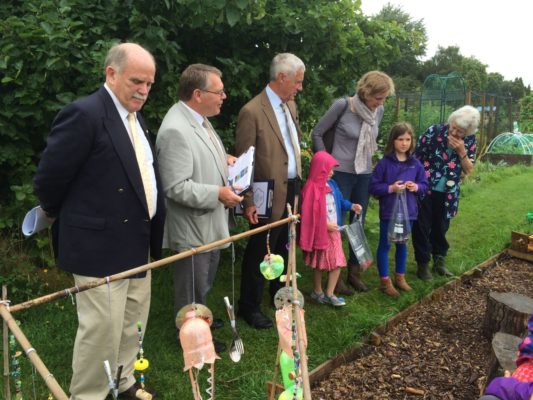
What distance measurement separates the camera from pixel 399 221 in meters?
4.36

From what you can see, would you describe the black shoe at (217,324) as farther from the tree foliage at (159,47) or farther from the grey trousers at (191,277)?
the tree foliage at (159,47)

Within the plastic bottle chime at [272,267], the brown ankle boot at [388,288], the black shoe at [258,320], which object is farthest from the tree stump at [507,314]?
the plastic bottle chime at [272,267]

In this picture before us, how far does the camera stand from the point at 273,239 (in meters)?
3.66

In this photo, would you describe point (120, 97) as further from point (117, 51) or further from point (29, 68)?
point (29, 68)

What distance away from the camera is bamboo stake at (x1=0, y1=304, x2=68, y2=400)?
109 centimetres

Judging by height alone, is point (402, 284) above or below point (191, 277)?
below

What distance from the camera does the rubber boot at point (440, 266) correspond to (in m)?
5.00

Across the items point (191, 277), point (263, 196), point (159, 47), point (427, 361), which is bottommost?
point (427, 361)

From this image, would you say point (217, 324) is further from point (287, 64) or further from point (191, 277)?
point (287, 64)

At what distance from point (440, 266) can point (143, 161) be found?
376cm

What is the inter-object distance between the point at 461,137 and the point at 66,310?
3.79 metres

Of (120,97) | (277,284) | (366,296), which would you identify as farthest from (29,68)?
(366,296)

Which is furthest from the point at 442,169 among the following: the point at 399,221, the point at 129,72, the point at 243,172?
the point at 129,72

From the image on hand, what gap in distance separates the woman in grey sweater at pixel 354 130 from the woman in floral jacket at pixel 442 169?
756mm
